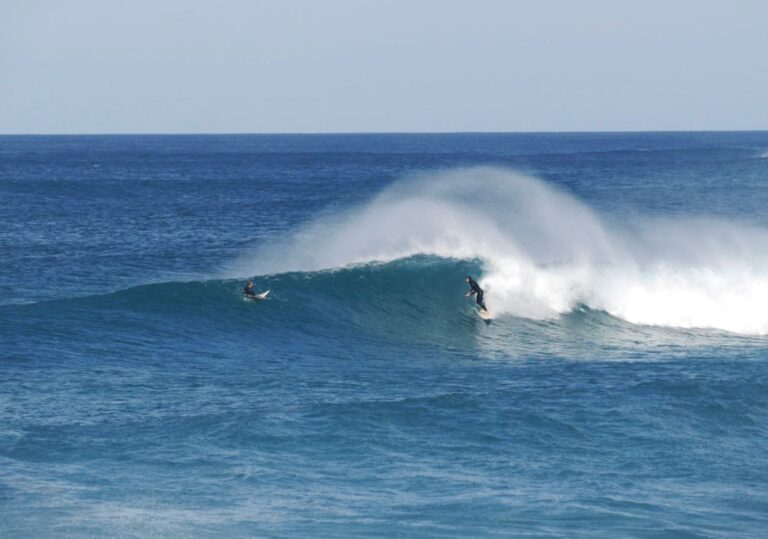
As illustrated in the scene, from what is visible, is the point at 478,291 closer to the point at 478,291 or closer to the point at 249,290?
the point at 478,291

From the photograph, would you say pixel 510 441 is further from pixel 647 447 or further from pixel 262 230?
pixel 262 230

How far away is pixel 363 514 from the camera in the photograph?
1455cm

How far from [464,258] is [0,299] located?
49.6 feet

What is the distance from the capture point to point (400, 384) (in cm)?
2188

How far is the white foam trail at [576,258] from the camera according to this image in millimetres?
30141

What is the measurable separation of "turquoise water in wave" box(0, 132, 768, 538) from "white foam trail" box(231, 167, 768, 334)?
98 millimetres

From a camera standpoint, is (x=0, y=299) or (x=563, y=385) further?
(x=0, y=299)

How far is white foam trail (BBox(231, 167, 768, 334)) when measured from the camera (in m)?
30.1

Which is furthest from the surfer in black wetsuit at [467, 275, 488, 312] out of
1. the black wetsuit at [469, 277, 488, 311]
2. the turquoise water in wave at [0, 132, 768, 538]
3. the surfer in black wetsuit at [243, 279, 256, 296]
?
the surfer in black wetsuit at [243, 279, 256, 296]

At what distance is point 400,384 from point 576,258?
1271 centimetres

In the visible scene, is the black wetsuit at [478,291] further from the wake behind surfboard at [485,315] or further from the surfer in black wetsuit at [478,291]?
the wake behind surfboard at [485,315]

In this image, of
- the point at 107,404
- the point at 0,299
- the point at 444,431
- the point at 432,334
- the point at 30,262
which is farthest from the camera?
the point at 30,262

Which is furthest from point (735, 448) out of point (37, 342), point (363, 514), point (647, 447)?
point (37, 342)

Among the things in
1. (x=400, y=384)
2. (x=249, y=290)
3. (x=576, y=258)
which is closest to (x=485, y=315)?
Answer: (x=576, y=258)
